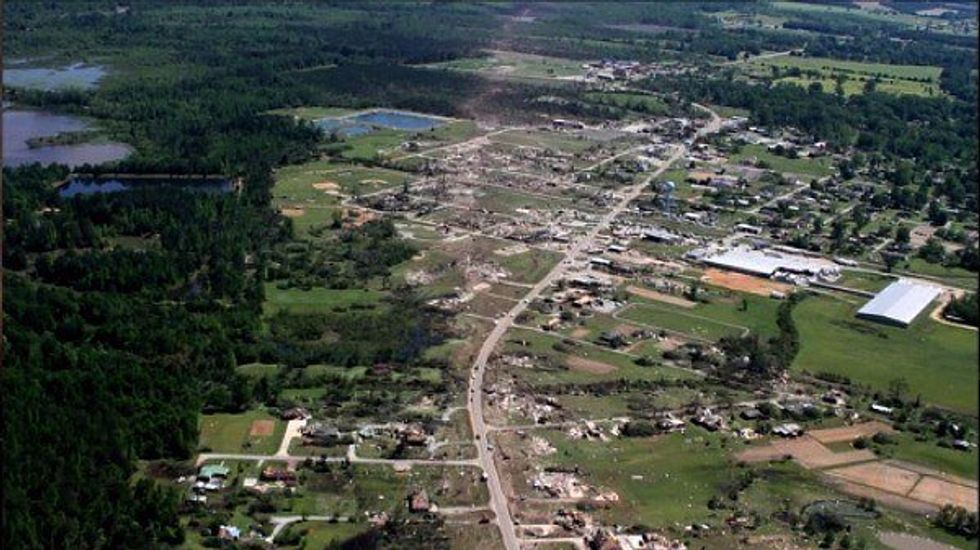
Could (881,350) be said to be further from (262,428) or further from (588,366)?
(262,428)

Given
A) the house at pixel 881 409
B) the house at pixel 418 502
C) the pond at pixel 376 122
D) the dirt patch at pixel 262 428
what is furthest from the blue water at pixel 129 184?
the house at pixel 881 409

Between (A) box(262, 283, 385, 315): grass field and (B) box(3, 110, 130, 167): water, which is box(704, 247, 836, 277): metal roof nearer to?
(A) box(262, 283, 385, 315): grass field

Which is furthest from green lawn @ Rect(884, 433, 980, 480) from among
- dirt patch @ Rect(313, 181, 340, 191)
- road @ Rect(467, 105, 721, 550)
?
dirt patch @ Rect(313, 181, 340, 191)

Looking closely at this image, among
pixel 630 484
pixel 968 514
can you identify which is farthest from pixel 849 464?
pixel 630 484

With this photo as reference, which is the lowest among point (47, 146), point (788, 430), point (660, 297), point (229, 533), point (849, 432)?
point (849, 432)

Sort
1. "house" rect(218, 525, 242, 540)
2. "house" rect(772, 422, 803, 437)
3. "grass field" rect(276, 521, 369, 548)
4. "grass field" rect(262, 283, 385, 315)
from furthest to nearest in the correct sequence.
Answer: "grass field" rect(262, 283, 385, 315), "house" rect(772, 422, 803, 437), "grass field" rect(276, 521, 369, 548), "house" rect(218, 525, 242, 540)

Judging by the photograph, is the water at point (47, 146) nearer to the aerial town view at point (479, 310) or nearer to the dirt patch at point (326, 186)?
the aerial town view at point (479, 310)

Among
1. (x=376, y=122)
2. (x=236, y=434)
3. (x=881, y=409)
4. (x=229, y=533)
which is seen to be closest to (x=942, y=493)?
(x=881, y=409)
